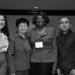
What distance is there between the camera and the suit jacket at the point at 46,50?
2.73 meters

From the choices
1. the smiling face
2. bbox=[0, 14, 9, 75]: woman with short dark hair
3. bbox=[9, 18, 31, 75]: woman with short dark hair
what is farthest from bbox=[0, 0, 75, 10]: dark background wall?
bbox=[0, 14, 9, 75]: woman with short dark hair

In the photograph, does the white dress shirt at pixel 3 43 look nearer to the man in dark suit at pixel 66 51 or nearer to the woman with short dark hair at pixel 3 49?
the woman with short dark hair at pixel 3 49

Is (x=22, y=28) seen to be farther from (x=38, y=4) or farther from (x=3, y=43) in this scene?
(x=38, y=4)

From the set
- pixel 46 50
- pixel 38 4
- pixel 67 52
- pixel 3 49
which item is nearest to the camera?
pixel 3 49

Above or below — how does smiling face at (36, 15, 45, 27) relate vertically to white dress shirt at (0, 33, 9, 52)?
above

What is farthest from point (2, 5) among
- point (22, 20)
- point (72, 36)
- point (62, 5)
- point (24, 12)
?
point (72, 36)

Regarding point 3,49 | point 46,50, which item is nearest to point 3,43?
point 3,49

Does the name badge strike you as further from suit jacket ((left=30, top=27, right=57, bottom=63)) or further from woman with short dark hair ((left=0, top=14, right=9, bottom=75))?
woman with short dark hair ((left=0, top=14, right=9, bottom=75))

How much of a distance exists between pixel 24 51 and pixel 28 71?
32cm

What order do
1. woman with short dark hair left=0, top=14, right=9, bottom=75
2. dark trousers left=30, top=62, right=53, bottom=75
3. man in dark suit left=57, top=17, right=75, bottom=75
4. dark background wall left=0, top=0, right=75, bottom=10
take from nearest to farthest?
1. woman with short dark hair left=0, top=14, right=9, bottom=75
2. man in dark suit left=57, top=17, right=75, bottom=75
3. dark trousers left=30, top=62, right=53, bottom=75
4. dark background wall left=0, top=0, right=75, bottom=10

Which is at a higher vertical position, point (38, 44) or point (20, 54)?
point (38, 44)

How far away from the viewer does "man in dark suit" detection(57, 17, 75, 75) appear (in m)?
2.63

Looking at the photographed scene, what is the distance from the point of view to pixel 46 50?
8.96 ft

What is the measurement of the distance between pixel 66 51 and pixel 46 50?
301 mm
